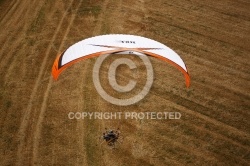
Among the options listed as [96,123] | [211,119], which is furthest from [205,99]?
[96,123]

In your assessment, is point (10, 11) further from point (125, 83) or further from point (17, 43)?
point (125, 83)

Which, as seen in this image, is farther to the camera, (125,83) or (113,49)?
(125,83)

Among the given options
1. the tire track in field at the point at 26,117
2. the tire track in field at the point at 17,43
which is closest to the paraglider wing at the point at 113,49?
the tire track in field at the point at 26,117

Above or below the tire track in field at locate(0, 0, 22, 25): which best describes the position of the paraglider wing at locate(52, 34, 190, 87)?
below

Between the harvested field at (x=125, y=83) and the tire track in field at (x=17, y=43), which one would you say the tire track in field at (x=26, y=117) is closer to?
the harvested field at (x=125, y=83)

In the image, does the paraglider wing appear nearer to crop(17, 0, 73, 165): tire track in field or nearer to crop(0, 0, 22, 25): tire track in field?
crop(17, 0, 73, 165): tire track in field

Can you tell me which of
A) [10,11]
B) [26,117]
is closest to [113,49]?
[26,117]

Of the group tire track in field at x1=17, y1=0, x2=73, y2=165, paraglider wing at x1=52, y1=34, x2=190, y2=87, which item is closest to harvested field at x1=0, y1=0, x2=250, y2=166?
tire track in field at x1=17, y1=0, x2=73, y2=165
